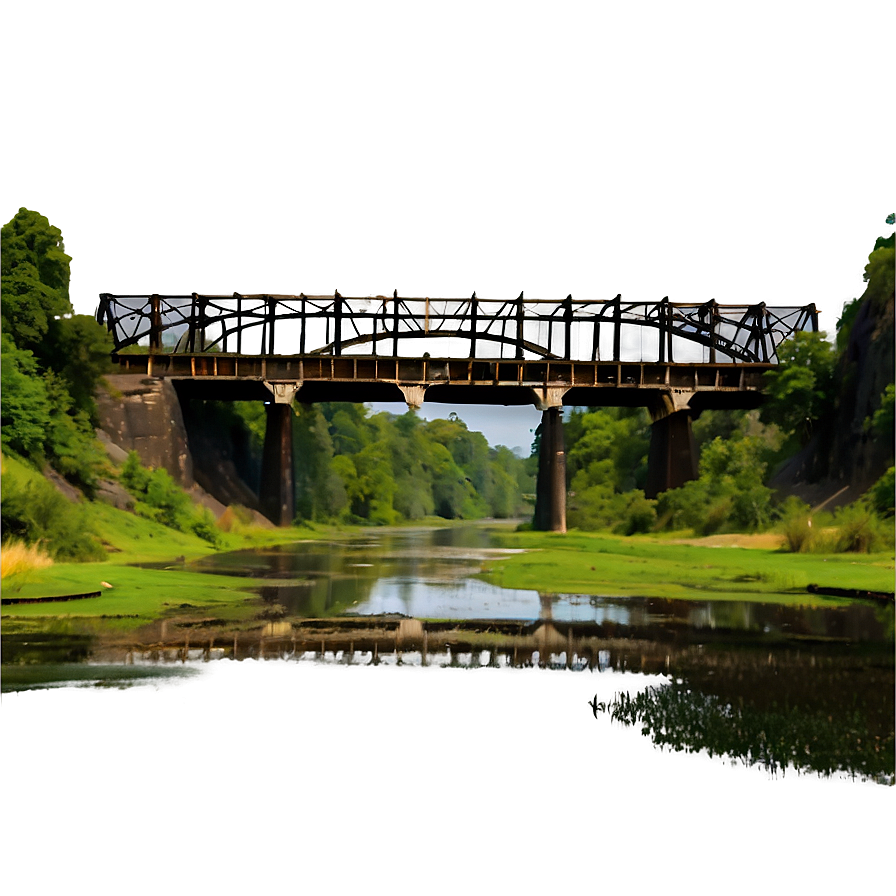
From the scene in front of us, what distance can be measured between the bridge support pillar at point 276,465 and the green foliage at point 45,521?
26.5 meters

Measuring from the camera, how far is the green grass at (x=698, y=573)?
18453 mm

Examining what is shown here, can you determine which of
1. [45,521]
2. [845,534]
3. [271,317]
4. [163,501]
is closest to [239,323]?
[271,317]

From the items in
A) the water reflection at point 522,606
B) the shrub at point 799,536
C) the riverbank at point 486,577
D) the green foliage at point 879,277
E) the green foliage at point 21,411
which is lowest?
the water reflection at point 522,606

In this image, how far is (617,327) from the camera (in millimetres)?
51125

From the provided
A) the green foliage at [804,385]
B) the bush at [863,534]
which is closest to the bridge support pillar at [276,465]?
the green foliage at [804,385]

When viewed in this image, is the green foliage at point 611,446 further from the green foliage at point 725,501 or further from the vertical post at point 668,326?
the vertical post at point 668,326

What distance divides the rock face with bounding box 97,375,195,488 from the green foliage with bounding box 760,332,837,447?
30164mm

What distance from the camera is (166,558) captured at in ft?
79.7

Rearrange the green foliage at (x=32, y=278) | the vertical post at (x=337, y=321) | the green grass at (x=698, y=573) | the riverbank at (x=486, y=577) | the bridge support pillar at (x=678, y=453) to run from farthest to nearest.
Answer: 1. the vertical post at (x=337, y=321)
2. the bridge support pillar at (x=678, y=453)
3. the green foliage at (x=32, y=278)
4. the green grass at (x=698, y=573)
5. the riverbank at (x=486, y=577)

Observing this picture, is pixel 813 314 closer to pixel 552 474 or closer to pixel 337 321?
pixel 552 474

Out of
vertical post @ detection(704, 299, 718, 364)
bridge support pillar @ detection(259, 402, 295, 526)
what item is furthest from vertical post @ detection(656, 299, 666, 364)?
bridge support pillar @ detection(259, 402, 295, 526)

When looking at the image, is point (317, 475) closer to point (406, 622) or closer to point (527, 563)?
point (527, 563)

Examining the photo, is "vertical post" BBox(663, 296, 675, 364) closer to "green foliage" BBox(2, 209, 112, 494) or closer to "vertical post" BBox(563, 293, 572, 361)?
"vertical post" BBox(563, 293, 572, 361)

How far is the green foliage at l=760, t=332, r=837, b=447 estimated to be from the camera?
41.8m
